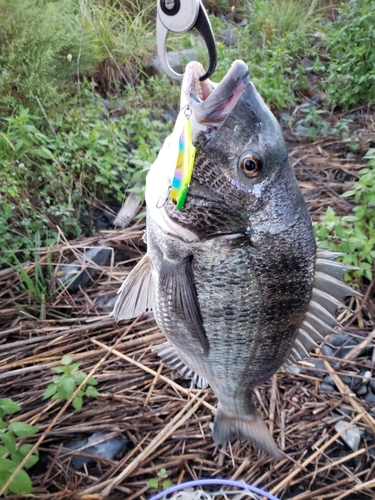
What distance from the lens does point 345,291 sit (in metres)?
1.29

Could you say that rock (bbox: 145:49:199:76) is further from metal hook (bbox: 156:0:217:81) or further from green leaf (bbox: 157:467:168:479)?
green leaf (bbox: 157:467:168:479)

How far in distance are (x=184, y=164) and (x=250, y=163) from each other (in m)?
0.17

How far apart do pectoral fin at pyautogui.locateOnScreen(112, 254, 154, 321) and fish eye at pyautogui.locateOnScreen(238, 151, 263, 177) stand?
0.56 m

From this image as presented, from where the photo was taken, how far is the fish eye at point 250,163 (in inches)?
40.7

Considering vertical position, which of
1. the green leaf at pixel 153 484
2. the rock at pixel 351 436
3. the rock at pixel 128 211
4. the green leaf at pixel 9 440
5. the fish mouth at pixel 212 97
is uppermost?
the fish mouth at pixel 212 97

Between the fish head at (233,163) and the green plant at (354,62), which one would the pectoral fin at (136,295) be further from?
the green plant at (354,62)

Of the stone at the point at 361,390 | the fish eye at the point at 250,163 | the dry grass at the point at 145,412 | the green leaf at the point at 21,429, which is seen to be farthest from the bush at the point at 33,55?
the stone at the point at 361,390

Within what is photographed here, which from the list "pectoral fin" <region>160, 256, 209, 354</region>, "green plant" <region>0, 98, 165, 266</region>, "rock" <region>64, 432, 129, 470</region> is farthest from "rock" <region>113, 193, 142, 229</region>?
"pectoral fin" <region>160, 256, 209, 354</region>

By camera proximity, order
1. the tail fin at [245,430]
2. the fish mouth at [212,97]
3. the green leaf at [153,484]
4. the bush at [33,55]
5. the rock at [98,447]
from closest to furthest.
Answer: the fish mouth at [212,97] < the tail fin at [245,430] < the green leaf at [153,484] < the rock at [98,447] < the bush at [33,55]

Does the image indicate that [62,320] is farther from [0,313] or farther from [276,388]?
[276,388]

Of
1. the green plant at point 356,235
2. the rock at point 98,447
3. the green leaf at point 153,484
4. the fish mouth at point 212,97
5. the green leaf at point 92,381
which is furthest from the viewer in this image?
the green plant at point 356,235

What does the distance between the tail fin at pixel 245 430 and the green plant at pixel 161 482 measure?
0.43 metres

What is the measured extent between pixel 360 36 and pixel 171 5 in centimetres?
459

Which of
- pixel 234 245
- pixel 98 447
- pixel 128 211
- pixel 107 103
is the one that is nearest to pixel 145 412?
pixel 98 447
